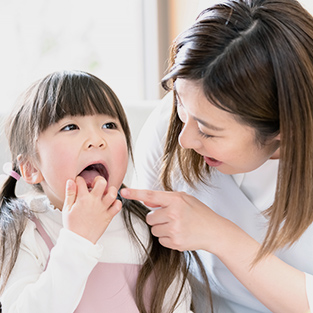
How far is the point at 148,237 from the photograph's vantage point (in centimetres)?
116

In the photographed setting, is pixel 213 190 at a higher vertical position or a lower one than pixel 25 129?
lower

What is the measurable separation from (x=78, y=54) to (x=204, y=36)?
1807 mm

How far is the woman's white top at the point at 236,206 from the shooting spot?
124 centimetres

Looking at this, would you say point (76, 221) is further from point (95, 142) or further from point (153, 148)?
point (153, 148)

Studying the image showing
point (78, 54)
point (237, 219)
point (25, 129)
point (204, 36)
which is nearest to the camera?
point (204, 36)

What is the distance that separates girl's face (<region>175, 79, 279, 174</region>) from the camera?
96 centimetres

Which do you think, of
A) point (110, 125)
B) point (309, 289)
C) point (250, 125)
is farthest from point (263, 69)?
point (309, 289)

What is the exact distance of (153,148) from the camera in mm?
1382

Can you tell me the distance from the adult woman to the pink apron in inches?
4.5

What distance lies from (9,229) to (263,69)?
60 cm

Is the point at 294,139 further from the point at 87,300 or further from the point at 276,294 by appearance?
the point at 87,300

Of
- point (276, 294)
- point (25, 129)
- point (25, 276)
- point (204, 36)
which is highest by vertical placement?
point (204, 36)

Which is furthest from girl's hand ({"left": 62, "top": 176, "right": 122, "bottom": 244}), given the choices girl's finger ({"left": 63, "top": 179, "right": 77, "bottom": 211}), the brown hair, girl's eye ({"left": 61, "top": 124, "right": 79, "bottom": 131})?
the brown hair

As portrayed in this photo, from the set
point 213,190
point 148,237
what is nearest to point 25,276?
point 148,237
